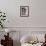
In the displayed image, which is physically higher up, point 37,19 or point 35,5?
point 35,5

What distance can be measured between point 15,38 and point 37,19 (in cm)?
84

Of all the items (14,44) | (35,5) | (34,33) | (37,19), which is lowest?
(14,44)

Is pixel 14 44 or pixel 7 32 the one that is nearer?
pixel 7 32

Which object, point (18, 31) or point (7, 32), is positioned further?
point (18, 31)

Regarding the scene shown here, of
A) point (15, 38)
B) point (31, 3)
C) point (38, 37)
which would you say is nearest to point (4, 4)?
point (31, 3)

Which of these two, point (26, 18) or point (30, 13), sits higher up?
point (30, 13)

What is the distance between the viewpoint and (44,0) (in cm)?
377

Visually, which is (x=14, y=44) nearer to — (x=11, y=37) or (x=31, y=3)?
(x=11, y=37)

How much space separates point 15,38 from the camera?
3.85 metres

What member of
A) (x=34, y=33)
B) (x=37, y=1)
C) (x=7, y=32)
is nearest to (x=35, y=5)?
(x=37, y=1)

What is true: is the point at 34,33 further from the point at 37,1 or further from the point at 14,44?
the point at 37,1

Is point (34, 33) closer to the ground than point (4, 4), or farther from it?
closer to the ground

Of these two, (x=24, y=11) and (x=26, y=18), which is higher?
(x=24, y=11)

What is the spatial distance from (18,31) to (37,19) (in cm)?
64
